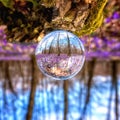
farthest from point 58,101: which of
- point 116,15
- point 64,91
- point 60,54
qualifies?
point 60,54

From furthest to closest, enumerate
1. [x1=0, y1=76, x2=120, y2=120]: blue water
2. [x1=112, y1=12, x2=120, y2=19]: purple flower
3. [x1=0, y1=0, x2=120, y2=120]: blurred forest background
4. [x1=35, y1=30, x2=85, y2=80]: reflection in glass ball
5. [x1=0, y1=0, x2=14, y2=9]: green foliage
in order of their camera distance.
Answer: [x1=0, y1=76, x2=120, y2=120]: blue water → [x1=0, y1=0, x2=120, y2=120]: blurred forest background → [x1=112, y1=12, x2=120, y2=19]: purple flower → [x1=0, y1=0, x2=14, y2=9]: green foliage → [x1=35, y1=30, x2=85, y2=80]: reflection in glass ball

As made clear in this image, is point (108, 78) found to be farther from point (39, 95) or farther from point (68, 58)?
point (68, 58)

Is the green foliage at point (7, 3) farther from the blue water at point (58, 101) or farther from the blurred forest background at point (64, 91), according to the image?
the blue water at point (58, 101)

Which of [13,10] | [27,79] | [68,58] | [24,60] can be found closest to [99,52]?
[24,60]

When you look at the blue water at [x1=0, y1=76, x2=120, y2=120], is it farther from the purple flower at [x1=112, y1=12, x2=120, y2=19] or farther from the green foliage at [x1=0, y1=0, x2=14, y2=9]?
the green foliage at [x1=0, y1=0, x2=14, y2=9]

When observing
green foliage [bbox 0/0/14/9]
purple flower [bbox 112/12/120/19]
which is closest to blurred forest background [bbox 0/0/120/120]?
purple flower [bbox 112/12/120/19]

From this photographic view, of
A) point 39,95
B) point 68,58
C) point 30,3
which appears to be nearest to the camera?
point 68,58
